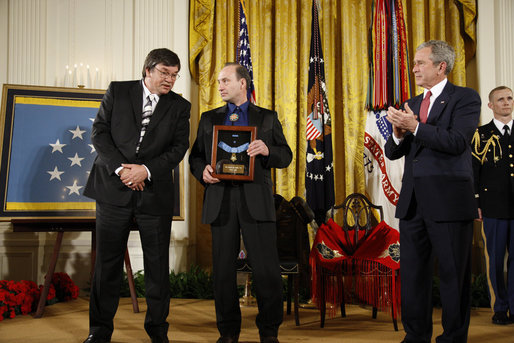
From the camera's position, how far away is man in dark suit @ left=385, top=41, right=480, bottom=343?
251 centimetres

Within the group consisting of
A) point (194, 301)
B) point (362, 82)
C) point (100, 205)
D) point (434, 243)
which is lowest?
point (194, 301)

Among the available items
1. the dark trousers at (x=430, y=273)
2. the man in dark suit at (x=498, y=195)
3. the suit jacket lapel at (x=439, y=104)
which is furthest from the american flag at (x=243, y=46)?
the dark trousers at (x=430, y=273)

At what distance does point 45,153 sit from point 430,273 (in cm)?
330

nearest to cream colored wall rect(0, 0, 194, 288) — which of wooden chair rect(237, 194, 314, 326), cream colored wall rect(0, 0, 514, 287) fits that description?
cream colored wall rect(0, 0, 514, 287)

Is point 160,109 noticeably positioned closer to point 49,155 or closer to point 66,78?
point 49,155

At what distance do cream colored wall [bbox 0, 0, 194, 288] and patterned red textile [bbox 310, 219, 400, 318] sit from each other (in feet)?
6.49

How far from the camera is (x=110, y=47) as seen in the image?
18.0ft

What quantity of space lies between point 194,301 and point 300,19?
3.28 metres

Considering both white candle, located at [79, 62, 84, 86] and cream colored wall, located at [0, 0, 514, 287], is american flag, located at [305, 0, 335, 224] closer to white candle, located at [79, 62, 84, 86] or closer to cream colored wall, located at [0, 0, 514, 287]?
cream colored wall, located at [0, 0, 514, 287]

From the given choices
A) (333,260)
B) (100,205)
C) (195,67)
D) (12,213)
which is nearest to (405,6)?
(195,67)

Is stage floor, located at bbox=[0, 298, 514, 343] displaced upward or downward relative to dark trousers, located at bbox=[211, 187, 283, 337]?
downward

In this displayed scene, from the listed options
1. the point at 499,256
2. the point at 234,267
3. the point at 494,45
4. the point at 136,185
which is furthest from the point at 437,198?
the point at 494,45

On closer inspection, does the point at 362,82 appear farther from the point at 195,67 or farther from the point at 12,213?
the point at 12,213

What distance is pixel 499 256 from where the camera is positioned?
4.07 meters
